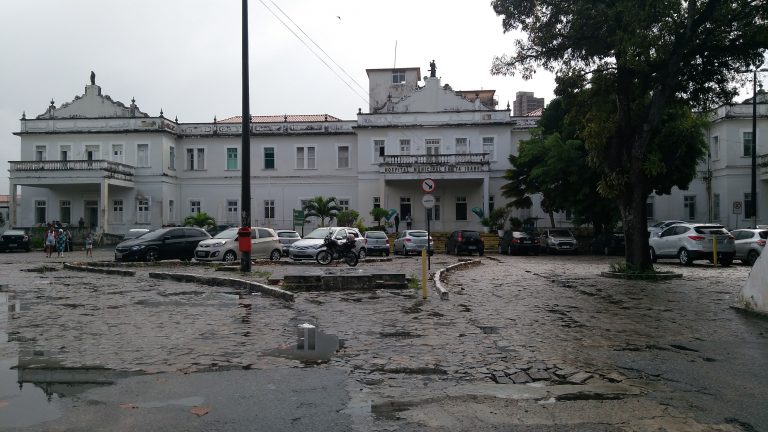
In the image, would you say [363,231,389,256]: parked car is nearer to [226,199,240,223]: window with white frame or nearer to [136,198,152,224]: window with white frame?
[226,199,240,223]: window with white frame

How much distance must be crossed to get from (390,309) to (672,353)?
5.24m

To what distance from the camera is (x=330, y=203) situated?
47.1 meters

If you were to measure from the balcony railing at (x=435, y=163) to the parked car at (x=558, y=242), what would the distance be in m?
8.26

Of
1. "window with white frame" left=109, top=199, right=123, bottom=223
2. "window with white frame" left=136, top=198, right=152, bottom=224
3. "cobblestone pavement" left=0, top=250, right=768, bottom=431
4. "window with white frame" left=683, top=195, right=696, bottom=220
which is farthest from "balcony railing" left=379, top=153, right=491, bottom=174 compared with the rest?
"cobblestone pavement" left=0, top=250, right=768, bottom=431

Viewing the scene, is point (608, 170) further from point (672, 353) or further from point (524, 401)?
point (524, 401)

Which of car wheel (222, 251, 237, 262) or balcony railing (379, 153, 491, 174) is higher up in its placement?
balcony railing (379, 153, 491, 174)

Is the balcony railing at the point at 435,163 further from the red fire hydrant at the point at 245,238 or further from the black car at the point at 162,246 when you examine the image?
the red fire hydrant at the point at 245,238

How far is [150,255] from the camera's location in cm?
2355

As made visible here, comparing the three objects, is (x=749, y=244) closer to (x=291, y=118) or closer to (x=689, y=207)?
(x=689, y=207)

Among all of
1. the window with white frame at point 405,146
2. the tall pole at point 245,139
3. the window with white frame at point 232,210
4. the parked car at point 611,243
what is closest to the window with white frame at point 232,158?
the window with white frame at point 232,210

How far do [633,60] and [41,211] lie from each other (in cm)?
4845

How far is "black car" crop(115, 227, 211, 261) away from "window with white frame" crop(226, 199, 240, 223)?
81.9 feet

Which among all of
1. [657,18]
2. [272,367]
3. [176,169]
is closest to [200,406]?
[272,367]

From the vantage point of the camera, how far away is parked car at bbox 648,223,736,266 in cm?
2305
